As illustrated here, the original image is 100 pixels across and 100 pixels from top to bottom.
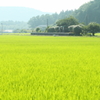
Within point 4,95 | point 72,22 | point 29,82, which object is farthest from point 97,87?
point 72,22

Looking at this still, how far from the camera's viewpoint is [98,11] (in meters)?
152

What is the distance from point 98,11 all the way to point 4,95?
154 meters

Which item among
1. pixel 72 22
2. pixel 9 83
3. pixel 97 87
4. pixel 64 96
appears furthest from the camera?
pixel 72 22

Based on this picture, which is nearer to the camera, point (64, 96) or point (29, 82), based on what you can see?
point (64, 96)

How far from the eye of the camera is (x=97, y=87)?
516 centimetres

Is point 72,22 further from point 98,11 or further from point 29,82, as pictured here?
point 29,82

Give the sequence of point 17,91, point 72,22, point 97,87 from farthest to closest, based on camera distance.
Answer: point 72,22, point 97,87, point 17,91

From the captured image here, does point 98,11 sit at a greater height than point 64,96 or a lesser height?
greater

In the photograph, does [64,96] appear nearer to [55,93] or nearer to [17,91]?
[55,93]

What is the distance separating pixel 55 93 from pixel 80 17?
517 feet

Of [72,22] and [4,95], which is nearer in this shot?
[4,95]

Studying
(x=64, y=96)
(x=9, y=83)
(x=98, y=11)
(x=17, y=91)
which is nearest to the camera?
(x=64, y=96)

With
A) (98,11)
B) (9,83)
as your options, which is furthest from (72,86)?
(98,11)

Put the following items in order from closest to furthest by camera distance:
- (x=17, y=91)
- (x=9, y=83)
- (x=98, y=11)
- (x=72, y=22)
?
(x=17, y=91) < (x=9, y=83) < (x=72, y=22) < (x=98, y=11)
